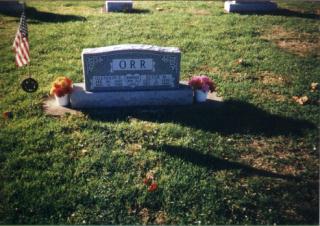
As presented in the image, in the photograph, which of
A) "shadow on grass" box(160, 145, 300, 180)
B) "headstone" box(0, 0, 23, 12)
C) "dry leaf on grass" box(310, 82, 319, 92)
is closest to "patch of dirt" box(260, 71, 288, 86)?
"dry leaf on grass" box(310, 82, 319, 92)

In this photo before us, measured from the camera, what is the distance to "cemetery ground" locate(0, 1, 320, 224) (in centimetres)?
542

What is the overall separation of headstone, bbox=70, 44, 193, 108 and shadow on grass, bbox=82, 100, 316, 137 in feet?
0.72

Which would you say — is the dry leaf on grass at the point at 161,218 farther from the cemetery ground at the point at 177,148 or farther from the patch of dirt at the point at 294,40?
the patch of dirt at the point at 294,40

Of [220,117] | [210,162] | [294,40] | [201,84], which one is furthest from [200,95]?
[294,40]

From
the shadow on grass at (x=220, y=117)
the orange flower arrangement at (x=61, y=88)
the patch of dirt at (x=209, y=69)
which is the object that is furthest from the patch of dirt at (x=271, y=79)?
the orange flower arrangement at (x=61, y=88)

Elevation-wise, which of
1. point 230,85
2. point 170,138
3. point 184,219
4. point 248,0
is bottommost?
point 184,219

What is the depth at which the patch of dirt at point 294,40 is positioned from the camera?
11.5 meters

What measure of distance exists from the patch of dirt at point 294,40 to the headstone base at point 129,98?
5.10 metres

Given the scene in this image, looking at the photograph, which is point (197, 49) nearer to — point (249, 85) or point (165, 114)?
point (249, 85)

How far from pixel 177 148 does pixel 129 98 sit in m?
2.00

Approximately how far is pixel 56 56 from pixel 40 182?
5.79m

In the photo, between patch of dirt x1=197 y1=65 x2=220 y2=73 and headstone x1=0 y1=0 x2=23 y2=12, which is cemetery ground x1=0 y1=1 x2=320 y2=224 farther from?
headstone x1=0 y1=0 x2=23 y2=12

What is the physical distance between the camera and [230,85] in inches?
361

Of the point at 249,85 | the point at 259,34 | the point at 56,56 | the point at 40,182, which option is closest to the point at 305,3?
the point at 259,34
